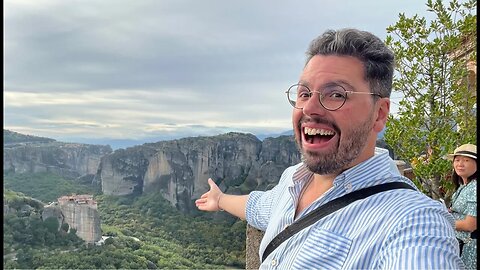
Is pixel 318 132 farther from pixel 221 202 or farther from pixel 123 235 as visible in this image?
pixel 123 235

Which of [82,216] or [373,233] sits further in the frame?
[82,216]

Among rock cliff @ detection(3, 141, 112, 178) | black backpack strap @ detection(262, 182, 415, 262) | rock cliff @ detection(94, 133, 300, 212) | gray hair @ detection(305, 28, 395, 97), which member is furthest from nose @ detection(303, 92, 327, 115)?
rock cliff @ detection(3, 141, 112, 178)

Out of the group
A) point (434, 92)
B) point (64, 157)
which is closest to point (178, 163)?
point (64, 157)

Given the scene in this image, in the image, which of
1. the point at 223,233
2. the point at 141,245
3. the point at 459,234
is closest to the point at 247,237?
the point at 459,234

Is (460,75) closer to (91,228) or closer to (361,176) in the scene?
(361,176)

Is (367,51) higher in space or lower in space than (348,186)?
higher

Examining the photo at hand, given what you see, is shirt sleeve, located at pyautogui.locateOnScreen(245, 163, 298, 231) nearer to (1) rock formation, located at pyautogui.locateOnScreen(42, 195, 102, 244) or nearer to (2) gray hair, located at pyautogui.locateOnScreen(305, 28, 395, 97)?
(2) gray hair, located at pyautogui.locateOnScreen(305, 28, 395, 97)
